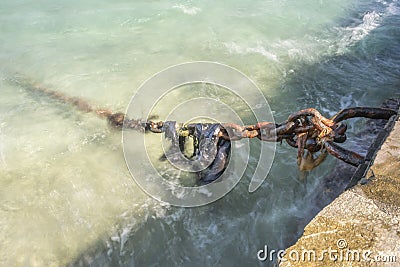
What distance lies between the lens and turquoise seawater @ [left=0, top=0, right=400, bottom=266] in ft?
10.6

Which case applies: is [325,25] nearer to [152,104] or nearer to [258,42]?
[258,42]

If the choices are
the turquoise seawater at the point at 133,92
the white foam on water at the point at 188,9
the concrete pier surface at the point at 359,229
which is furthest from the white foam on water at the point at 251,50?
the concrete pier surface at the point at 359,229

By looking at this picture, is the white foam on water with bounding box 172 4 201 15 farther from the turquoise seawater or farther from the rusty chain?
the rusty chain

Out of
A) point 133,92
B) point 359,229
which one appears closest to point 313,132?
point 359,229

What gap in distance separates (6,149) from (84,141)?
957 mm

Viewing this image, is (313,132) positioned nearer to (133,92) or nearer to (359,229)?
(359,229)

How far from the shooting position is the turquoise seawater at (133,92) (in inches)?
127

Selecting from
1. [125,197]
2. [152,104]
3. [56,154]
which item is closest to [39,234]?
[125,197]

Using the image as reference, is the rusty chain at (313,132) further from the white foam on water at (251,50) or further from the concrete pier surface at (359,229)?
the white foam on water at (251,50)

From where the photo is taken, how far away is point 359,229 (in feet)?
5.66

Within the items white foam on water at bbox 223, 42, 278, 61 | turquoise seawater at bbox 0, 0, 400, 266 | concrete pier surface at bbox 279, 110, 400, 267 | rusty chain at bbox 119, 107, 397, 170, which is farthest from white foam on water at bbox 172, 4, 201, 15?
concrete pier surface at bbox 279, 110, 400, 267

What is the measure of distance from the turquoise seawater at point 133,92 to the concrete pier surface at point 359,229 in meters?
1.32

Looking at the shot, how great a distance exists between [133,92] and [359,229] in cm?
462

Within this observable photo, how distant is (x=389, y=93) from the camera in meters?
5.51
